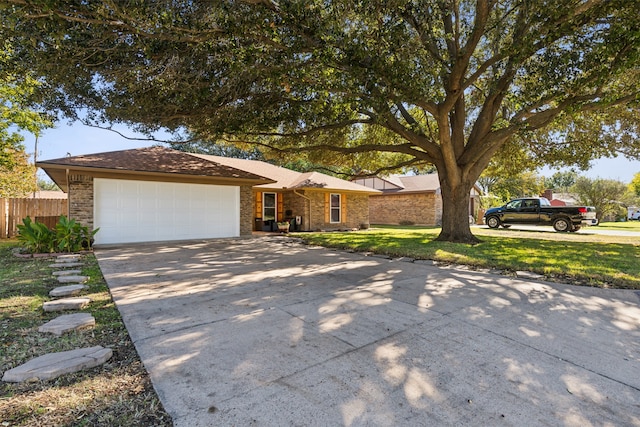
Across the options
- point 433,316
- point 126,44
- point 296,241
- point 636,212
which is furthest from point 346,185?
point 636,212

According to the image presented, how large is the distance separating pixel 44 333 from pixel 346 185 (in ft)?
52.8

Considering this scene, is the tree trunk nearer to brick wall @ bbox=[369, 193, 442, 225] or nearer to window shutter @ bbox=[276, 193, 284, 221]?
window shutter @ bbox=[276, 193, 284, 221]

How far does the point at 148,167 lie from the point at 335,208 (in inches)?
393

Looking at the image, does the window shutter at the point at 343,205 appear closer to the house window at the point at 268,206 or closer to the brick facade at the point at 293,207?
the brick facade at the point at 293,207

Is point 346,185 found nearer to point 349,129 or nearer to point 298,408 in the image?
point 349,129

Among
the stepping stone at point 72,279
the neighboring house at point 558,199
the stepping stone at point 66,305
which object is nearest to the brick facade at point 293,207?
the stepping stone at point 72,279

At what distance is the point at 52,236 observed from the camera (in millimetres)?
8609

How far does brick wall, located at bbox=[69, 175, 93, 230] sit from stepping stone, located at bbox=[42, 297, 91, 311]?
749cm

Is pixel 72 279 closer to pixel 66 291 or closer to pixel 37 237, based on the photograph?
pixel 66 291

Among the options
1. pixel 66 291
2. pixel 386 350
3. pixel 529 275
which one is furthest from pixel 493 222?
pixel 66 291

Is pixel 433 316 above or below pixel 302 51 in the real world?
below

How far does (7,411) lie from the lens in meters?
1.98

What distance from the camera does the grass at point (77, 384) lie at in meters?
1.94

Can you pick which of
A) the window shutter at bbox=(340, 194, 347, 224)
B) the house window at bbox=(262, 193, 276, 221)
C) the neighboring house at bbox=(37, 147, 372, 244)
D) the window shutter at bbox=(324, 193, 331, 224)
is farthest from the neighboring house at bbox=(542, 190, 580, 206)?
the neighboring house at bbox=(37, 147, 372, 244)
